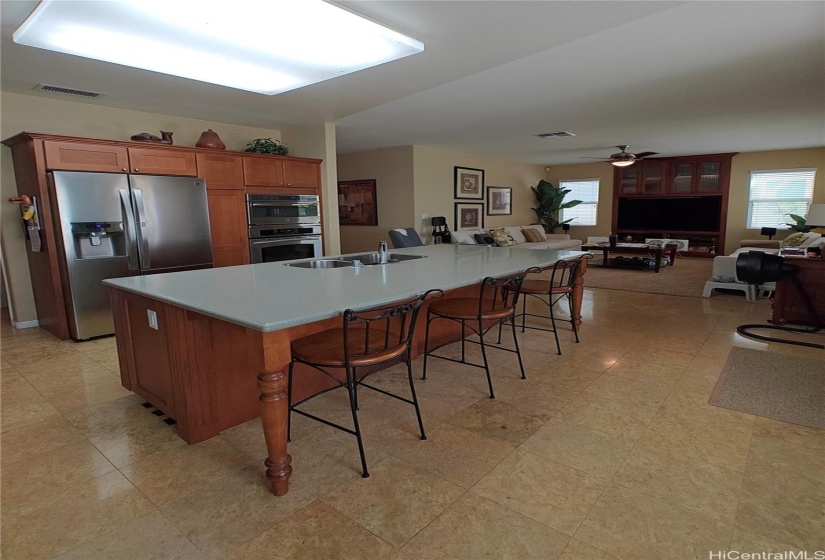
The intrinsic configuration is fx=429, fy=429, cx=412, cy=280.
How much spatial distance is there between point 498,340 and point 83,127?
4562mm

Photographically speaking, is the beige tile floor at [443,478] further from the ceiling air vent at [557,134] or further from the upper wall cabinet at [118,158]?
the ceiling air vent at [557,134]

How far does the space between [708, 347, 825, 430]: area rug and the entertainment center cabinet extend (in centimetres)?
712

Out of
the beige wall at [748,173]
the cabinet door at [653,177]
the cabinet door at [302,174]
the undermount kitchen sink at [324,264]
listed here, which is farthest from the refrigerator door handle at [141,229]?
the beige wall at [748,173]

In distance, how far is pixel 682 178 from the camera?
32.0 feet

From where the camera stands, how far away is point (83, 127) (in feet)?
14.1

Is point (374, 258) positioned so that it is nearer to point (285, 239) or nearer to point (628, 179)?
point (285, 239)

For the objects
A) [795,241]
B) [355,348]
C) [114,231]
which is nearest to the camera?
[355,348]

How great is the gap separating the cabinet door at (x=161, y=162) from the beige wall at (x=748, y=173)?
404 inches

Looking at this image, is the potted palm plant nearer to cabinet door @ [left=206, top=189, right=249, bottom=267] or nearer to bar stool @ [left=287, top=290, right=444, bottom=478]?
cabinet door @ [left=206, top=189, right=249, bottom=267]

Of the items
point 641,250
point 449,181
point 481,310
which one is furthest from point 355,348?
point 641,250

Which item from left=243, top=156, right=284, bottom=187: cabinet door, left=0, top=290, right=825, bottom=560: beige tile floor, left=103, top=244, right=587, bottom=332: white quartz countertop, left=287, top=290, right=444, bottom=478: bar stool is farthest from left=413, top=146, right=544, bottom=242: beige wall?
left=287, top=290, right=444, bottom=478: bar stool

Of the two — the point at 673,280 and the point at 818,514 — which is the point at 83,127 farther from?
the point at 673,280

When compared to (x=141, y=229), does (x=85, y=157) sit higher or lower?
higher

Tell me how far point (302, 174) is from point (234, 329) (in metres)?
3.54
